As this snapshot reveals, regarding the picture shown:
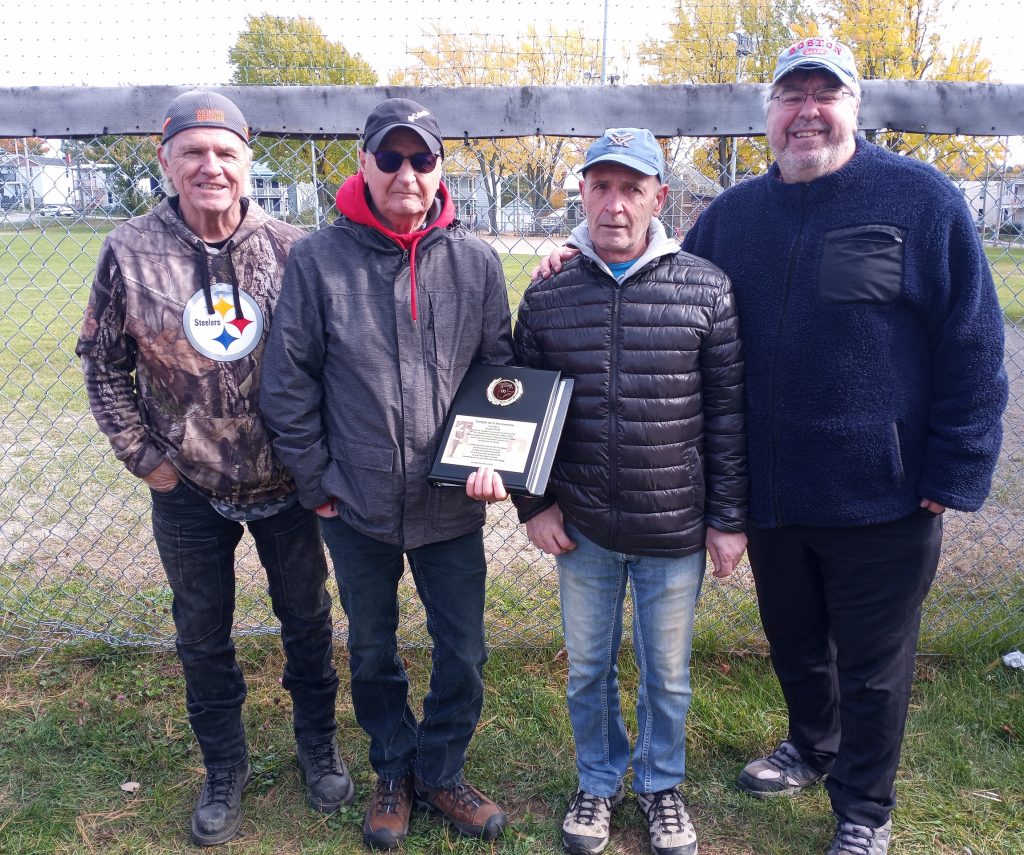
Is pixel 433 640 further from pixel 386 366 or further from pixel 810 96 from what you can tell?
pixel 810 96

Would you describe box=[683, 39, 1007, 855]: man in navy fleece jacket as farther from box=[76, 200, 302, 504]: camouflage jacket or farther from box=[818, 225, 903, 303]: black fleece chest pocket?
box=[76, 200, 302, 504]: camouflage jacket

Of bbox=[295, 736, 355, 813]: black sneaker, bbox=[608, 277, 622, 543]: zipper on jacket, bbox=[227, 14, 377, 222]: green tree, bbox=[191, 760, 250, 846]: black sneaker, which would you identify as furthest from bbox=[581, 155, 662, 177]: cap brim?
bbox=[191, 760, 250, 846]: black sneaker

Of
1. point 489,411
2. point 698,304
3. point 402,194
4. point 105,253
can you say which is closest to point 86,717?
point 105,253

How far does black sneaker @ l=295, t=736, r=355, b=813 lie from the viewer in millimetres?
2770

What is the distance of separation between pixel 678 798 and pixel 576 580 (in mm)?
777

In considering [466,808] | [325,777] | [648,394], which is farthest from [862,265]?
[325,777]

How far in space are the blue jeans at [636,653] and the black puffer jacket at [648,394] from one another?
0.10m

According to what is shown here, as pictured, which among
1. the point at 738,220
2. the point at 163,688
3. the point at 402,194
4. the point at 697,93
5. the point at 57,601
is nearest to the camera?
the point at 402,194

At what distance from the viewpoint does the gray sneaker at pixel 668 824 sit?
8.24 ft

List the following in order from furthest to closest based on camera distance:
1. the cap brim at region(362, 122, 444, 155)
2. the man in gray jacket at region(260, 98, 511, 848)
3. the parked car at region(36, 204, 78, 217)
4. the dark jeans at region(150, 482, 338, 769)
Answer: the parked car at region(36, 204, 78, 217) → the dark jeans at region(150, 482, 338, 769) → the man in gray jacket at region(260, 98, 511, 848) → the cap brim at region(362, 122, 444, 155)

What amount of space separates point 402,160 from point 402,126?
0.29 ft

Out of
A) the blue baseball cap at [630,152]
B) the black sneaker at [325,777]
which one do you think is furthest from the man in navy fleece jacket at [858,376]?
the black sneaker at [325,777]

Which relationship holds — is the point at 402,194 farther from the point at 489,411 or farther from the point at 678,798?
the point at 678,798

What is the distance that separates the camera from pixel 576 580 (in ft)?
8.16
